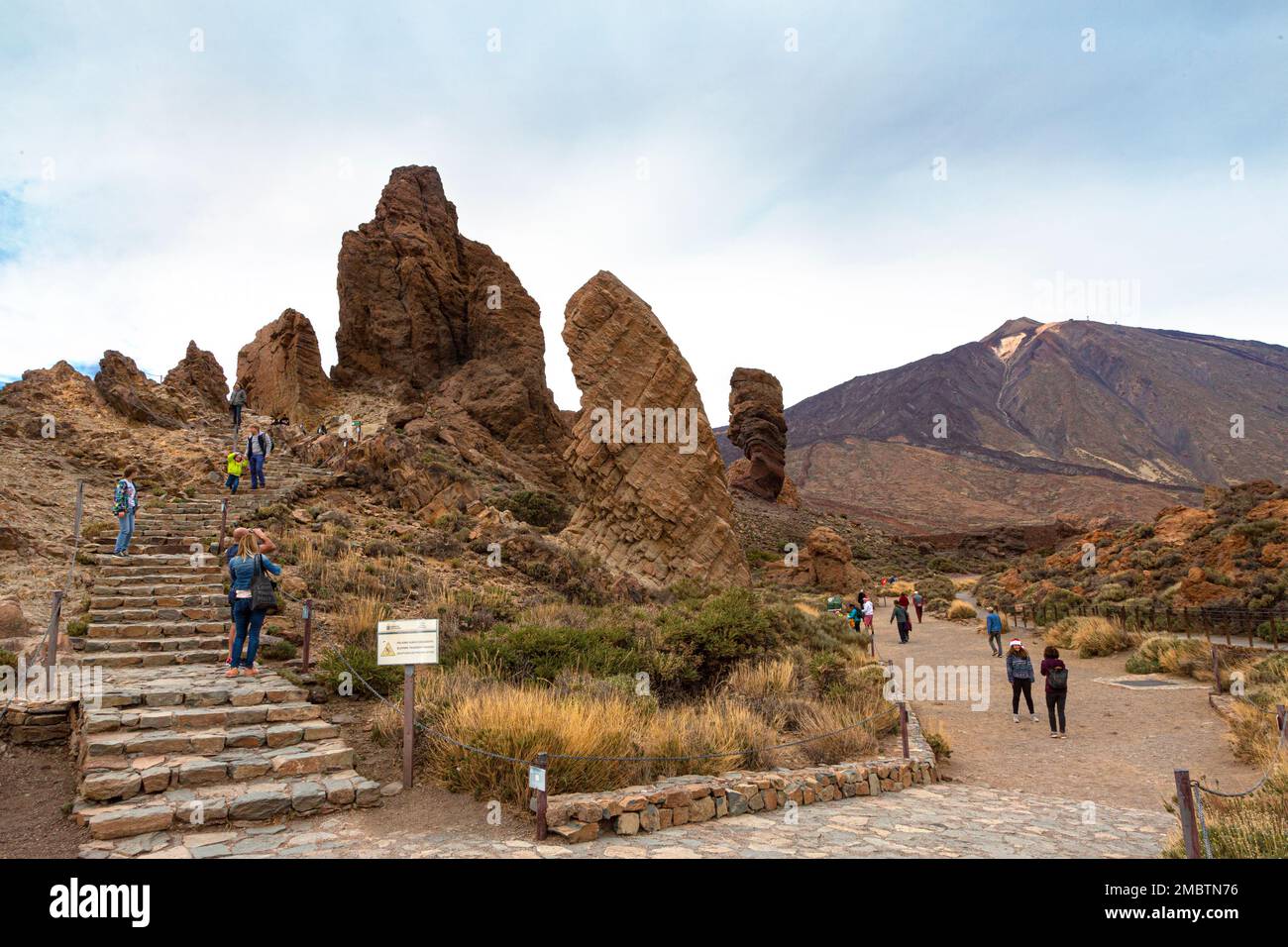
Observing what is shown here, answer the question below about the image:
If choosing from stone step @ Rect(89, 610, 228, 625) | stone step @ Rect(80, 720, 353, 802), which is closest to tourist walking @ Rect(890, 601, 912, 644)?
stone step @ Rect(89, 610, 228, 625)

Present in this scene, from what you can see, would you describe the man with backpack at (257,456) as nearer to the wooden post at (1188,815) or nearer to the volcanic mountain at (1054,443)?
the wooden post at (1188,815)

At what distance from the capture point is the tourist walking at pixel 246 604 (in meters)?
8.69

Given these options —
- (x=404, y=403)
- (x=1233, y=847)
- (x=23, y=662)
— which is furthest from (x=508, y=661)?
(x=404, y=403)

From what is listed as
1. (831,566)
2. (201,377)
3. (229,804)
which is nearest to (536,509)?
(831,566)

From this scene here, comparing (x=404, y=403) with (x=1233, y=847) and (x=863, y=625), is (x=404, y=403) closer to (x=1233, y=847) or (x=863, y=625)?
(x=863, y=625)

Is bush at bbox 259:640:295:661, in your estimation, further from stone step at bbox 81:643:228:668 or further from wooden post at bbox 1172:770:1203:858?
wooden post at bbox 1172:770:1203:858

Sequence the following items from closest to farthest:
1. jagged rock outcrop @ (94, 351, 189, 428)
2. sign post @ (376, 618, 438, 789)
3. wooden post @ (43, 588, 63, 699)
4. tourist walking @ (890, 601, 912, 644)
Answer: sign post @ (376, 618, 438, 789), wooden post @ (43, 588, 63, 699), tourist walking @ (890, 601, 912, 644), jagged rock outcrop @ (94, 351, 189, 428)

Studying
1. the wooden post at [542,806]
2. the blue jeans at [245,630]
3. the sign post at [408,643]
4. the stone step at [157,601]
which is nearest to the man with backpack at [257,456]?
the stone step at [157,601]

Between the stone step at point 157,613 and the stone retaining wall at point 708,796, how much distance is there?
785 cm

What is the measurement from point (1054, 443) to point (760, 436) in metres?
120

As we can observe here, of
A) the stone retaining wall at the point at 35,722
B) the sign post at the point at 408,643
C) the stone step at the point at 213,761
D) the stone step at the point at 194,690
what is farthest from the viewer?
the stone step at the point at 194,690

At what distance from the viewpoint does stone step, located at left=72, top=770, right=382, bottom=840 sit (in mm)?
5414

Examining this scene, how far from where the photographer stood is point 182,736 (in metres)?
6.78

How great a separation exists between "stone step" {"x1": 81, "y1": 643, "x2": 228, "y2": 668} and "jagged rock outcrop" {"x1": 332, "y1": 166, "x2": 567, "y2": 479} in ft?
99.6
